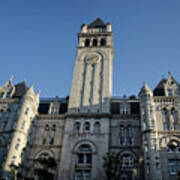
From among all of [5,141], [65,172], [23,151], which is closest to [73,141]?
[65,172]

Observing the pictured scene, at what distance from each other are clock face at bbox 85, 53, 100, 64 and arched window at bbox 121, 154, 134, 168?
80.4 feet

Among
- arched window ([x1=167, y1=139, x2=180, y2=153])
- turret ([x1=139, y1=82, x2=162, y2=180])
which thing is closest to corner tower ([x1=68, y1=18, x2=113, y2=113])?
turret ([x1=139, y1=82, x2=162, y2=180])

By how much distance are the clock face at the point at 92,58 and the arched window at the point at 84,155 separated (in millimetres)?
22062

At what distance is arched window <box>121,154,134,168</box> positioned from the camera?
42031 millimetres

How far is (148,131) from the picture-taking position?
41.8 m

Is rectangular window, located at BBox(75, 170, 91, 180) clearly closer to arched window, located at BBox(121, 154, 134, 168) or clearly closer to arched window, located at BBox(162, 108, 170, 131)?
arched window, located at BBox(121, 154, 134, 168)

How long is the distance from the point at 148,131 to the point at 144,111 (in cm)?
462

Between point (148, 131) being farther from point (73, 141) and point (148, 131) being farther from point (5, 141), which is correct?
point (5, 141)

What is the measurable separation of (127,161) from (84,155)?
7.73m

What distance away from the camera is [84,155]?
144ft

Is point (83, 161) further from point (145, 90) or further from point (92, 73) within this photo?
point (92, 73)

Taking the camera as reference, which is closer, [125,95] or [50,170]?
[50,170]

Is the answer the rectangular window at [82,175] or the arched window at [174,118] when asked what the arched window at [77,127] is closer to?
the rectangular window at [82,175]

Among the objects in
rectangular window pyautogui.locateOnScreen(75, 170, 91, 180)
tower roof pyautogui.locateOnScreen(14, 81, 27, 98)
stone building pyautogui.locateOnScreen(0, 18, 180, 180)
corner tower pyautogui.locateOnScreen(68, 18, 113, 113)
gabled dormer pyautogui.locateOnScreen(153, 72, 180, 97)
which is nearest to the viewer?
stone building pyautogui.locateOnScreen(0, 18, 180, 180)
